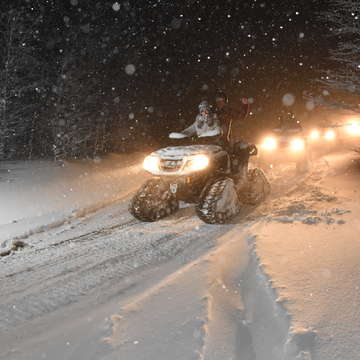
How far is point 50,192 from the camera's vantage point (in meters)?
10.3

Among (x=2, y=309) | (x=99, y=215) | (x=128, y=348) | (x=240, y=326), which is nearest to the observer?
(x=128, y=348)

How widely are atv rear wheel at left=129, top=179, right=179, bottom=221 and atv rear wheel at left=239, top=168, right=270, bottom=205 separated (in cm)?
152

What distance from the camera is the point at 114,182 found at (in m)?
11.5

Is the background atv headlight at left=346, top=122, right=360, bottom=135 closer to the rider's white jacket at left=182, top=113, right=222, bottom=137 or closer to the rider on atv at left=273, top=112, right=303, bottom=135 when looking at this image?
the rider on atv at left=273, top=112, right=303, bottom=135

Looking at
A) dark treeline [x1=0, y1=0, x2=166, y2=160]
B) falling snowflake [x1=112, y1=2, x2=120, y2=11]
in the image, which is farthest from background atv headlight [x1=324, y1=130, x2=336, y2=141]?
falling snowflake [x1=112, y1=2, x2=120, y2=11]

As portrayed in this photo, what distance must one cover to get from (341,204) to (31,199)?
733cm

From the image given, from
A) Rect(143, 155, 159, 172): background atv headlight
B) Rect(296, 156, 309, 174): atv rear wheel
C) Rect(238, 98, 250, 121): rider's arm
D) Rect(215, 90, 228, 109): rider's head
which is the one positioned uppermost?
Rect(215, 90, 228, 109): rider's head

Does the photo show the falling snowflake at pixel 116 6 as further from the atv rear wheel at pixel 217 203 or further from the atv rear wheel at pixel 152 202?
the atv rear wheel at pixel 217 203

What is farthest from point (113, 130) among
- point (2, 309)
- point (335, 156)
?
point (2, 309)

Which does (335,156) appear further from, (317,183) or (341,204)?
(341,204)

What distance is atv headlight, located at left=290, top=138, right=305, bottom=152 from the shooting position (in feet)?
40.6

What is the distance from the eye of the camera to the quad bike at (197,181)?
6.16 m

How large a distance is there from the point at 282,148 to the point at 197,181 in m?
7.87

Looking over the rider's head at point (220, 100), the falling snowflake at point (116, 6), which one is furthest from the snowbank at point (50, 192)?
the falling snowflake at point (116, 6)
